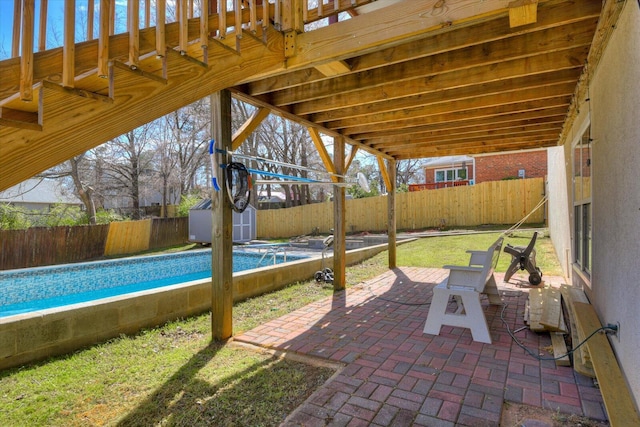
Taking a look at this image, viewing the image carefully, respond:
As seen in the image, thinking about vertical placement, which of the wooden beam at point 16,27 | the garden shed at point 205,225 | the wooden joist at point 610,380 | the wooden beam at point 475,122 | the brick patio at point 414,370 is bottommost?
the brick patio at point 414,370

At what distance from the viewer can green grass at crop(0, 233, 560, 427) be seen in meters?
2.26

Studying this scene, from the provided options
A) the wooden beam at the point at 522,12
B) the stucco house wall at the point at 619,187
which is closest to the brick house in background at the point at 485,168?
the stucco house wall at the point at 619,187

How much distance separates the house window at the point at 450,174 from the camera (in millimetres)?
20831

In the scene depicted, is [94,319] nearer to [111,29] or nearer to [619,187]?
[111,29]

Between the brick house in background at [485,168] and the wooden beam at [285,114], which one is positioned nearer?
the wooden beam at [285,114]

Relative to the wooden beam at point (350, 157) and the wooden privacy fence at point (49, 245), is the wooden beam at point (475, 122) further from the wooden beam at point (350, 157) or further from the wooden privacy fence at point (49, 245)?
the wooden privacy fence at point (49, 245)

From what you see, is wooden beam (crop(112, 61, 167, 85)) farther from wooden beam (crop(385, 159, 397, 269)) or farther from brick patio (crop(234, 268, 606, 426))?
wooden beam (crop(385, 159, 397, 269))

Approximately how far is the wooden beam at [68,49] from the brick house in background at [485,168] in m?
15.7

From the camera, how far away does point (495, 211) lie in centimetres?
1443

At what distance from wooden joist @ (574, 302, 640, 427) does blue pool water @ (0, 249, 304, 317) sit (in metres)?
5.47

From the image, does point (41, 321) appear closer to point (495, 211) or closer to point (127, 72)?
point (127, 72)

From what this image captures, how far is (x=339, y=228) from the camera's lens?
19.0ft

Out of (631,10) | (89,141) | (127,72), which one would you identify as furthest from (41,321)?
(631,10)

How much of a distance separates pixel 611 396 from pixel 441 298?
5.34 feet
